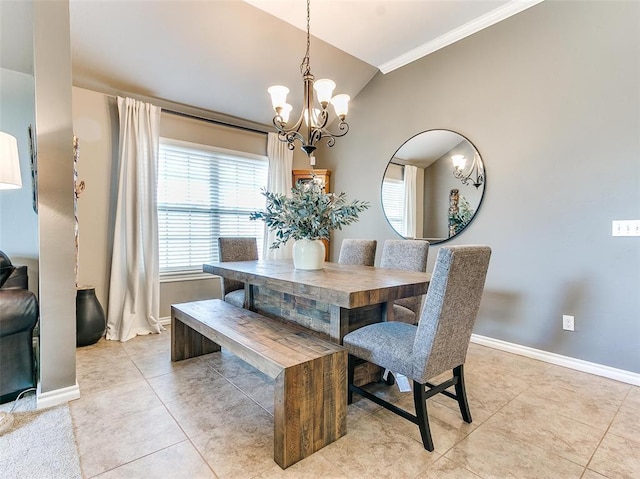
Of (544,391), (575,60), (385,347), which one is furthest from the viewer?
(575,60)

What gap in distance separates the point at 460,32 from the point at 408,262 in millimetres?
2394

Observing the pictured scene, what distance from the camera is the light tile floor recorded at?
57.8 inches

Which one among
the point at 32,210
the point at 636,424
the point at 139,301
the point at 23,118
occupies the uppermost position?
the point at 23,118

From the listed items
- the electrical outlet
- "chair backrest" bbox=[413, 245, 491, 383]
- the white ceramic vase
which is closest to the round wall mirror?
the electrical outlet

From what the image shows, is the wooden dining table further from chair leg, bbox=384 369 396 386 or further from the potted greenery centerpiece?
chair leg, bbox=384 369 396 386

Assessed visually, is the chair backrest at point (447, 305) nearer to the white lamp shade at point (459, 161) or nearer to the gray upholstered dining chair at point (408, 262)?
the gray upholstered dining chair at point (408, 262)

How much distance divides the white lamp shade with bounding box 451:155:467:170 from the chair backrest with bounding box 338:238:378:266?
3.77 ft

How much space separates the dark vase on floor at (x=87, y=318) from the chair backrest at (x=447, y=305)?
292 cm

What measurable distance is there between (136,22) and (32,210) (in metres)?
1.95

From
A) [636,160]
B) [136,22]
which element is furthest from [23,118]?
[636,160]

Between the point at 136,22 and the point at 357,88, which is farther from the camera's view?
the point at 357,88

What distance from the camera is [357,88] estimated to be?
4.24 meters

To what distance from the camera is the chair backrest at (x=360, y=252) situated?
3.20 m

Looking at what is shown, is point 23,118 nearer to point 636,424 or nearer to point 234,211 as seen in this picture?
point 234,211
